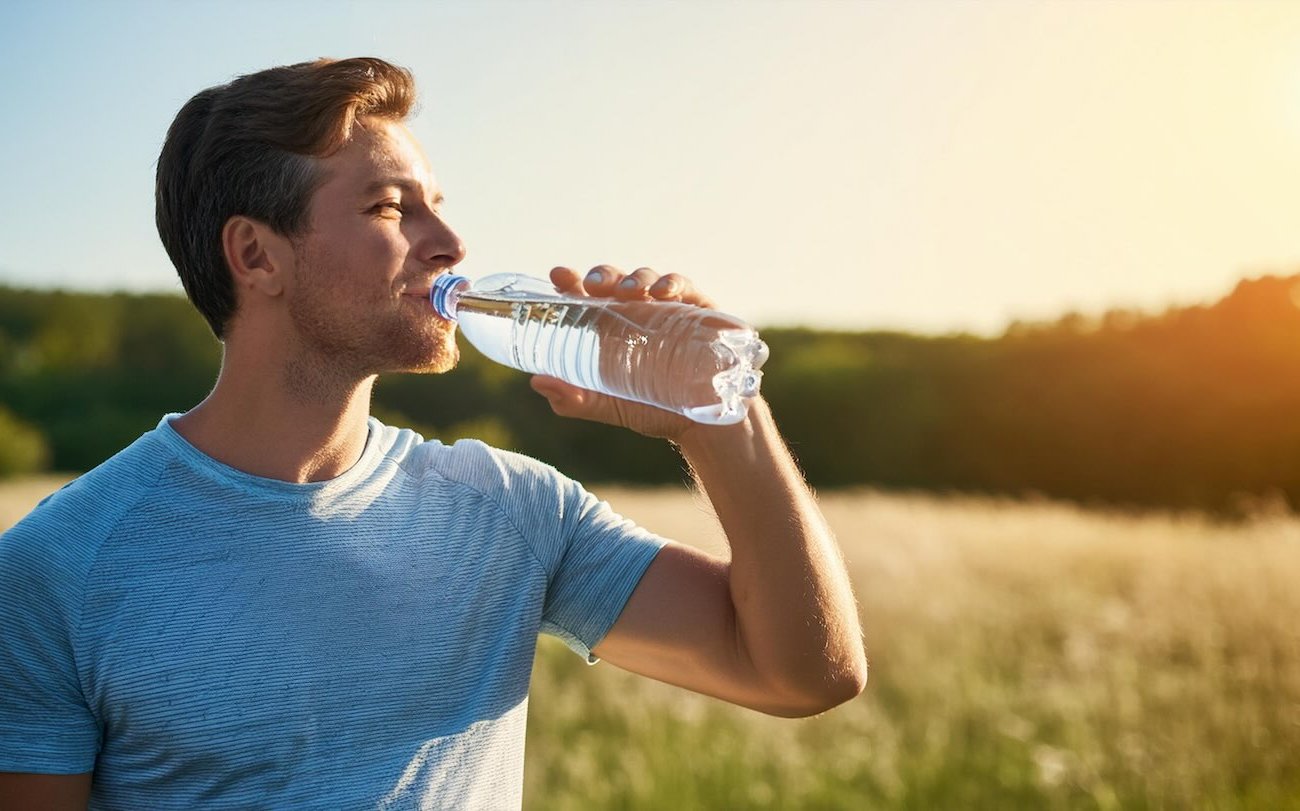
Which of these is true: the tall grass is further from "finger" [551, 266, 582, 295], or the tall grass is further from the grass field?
"finger" [551, 266, 582, 295]

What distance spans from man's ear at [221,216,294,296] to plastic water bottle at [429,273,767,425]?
30 centimetres

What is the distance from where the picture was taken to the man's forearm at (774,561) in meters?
2.00

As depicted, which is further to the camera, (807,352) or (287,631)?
(807,352)

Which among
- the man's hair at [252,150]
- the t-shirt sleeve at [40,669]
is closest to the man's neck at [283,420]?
the man's hair at [252,150]

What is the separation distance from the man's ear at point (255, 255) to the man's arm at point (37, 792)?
0.90 metres

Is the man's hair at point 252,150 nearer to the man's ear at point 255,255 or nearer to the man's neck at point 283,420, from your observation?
the man's ear at point 255,255

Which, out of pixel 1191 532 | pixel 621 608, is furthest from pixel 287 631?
pixel 1191 532

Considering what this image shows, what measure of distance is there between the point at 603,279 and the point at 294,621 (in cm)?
76

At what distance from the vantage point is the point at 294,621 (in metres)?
1.94

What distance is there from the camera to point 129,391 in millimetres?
20750

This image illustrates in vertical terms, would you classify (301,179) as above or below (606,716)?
above

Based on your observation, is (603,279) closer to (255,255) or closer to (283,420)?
(283,420)

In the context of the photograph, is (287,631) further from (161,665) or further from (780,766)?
(780,766)

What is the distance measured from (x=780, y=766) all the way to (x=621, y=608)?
9.57 ft
